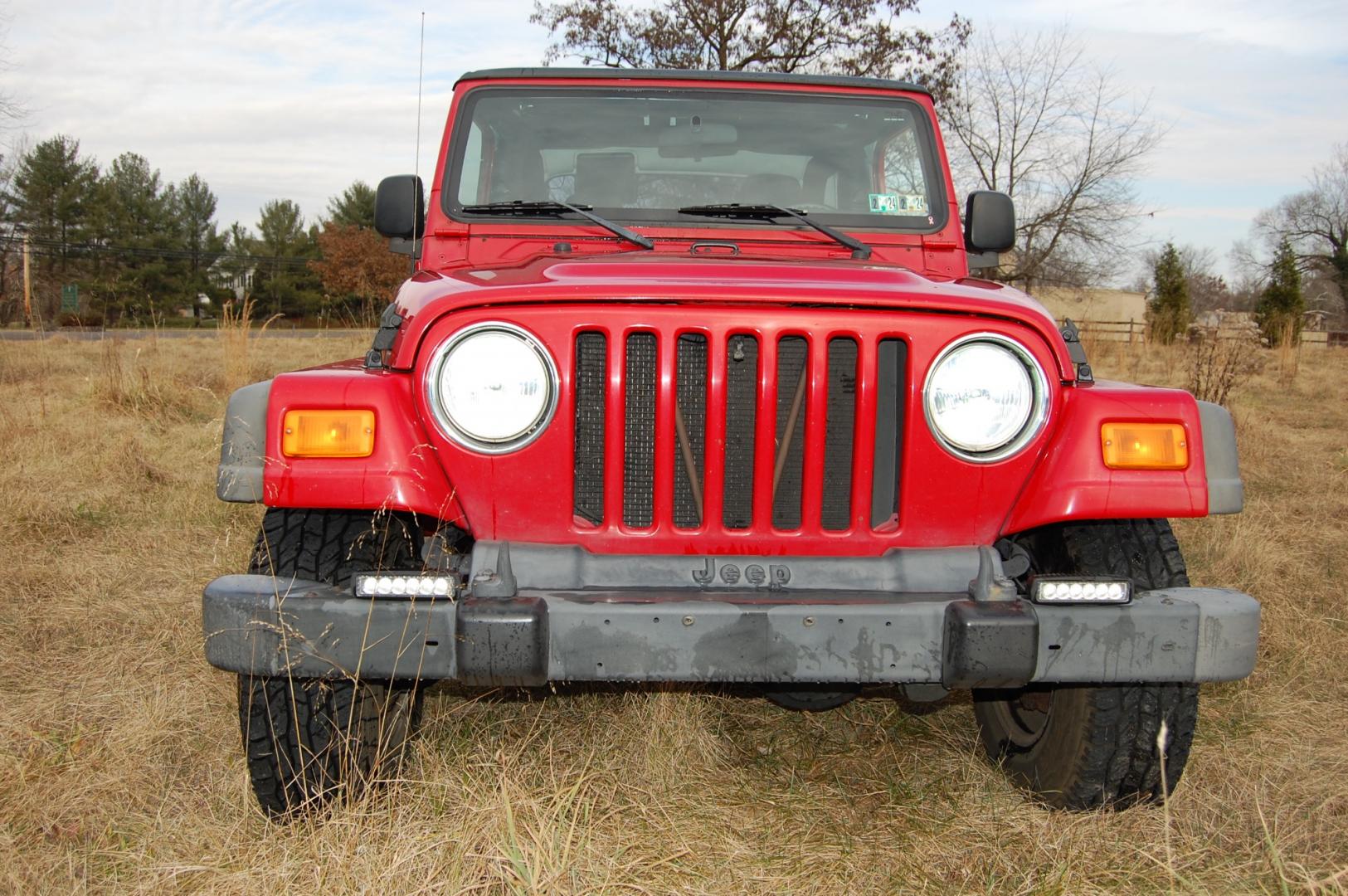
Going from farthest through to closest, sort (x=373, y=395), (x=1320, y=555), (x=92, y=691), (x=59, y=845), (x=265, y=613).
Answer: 1. (x=1320, y=555)
2. (x=92, y=691)
3. (x=59, y=845)
4. (x=373, y=395)
5. (x=265, y=613)

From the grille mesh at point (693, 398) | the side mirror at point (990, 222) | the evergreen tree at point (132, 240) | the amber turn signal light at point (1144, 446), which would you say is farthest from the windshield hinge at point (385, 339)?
the evergreen tree at point (132, 240)

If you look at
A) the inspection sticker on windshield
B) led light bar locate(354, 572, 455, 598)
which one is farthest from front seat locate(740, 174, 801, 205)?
led light bar locate(354, 572, 455, 598)

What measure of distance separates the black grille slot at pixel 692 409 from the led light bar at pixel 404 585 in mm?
494

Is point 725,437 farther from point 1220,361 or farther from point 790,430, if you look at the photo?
point 1220,361

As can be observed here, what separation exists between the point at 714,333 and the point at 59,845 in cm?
172

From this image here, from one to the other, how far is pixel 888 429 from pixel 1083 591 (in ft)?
1.62

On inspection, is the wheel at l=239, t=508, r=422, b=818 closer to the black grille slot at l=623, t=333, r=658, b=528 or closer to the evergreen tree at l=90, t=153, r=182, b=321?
the black grille slot at l=623, t=333, r=658, b=528

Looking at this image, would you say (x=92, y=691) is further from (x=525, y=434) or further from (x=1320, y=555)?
(x=1320, y=555)

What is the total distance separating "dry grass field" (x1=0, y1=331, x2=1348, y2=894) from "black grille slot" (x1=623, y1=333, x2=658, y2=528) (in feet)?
1.98

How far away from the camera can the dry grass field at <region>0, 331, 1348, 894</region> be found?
83.7 inches

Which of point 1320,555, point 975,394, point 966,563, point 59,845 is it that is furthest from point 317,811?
point 1320,555

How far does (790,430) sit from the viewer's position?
85.7 inches

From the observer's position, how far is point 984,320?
7.07ft

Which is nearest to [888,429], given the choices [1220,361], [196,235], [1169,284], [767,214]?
[767,214]
